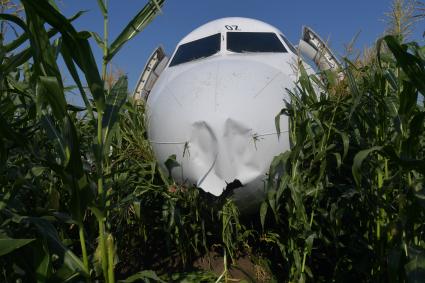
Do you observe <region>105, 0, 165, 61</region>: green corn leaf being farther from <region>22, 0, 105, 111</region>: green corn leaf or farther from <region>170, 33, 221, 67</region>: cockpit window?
<region>170, 33, 221, 67</region>: cockpit window

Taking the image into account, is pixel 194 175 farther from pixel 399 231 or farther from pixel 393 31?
pixel 393 31

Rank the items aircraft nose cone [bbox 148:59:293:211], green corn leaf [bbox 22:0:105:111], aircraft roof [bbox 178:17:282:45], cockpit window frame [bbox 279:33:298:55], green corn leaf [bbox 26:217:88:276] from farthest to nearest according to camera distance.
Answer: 1. cockpit window frame [bbox 279:33:298:55]
2. aircraft roof [bbox 178:17:282:45]
3. aircraft nose cone [bbox 148:59:293:211]
4. green corn leaf [bbox 26:217:88:276]
5. green corn leaf [bbox 22:0:105:111]

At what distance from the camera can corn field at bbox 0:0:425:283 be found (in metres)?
1.84

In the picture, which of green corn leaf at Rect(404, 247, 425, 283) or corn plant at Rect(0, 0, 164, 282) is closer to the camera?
corn plant at Rect(0, 0, 164, 282)

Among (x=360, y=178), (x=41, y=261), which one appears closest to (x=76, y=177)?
(x=41, y=261)

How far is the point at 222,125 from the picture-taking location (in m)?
2.89

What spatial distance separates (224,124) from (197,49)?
1829mm

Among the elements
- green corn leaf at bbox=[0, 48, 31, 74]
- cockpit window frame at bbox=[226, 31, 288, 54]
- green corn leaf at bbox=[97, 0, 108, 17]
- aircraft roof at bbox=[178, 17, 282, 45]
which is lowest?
green corn leaf at bbox=[0, 48, 31, 74]

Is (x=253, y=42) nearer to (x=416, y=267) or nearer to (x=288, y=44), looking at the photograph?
(x=288, y=44)

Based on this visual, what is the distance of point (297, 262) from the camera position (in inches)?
118

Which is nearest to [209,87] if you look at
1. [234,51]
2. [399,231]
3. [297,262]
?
[234,51]

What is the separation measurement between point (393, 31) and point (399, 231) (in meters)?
1.60

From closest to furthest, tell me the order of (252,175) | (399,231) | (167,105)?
(399,231) → (252,175) → (167,105)

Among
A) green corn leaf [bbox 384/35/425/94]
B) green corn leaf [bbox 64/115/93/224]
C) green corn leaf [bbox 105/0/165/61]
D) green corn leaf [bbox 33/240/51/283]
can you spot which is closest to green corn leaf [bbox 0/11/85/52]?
green corn leaf [bbox 105/0/165/61]
